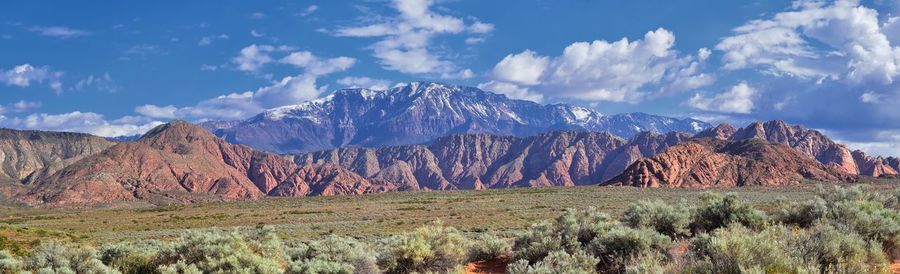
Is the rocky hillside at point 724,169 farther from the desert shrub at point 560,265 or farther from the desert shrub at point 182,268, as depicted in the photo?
the desert shrub at point 182,268

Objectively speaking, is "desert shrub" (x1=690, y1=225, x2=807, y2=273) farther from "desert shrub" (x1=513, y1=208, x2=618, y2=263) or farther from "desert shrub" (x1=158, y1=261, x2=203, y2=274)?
"desert shrub" (x1=158, y1=261, x2=203, y2=274)

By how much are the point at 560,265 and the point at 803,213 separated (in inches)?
387

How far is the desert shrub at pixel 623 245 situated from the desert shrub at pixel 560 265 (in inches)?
21.5

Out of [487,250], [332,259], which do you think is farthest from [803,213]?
[332,259]

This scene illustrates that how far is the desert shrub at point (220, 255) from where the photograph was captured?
14.6 metres

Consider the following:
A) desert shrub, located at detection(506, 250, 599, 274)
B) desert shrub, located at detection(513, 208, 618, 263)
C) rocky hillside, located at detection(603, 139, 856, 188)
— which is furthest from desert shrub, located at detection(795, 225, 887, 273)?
rocky hillside, located at detection(603, 139, 856, 188)

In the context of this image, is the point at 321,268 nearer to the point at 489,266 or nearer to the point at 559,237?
the point at 489,266

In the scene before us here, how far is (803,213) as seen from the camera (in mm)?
17750

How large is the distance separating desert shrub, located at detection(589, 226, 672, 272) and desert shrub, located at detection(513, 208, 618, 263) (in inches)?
21.2

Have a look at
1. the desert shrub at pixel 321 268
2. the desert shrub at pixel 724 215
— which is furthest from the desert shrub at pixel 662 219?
the desert shrub at pixel 321 268

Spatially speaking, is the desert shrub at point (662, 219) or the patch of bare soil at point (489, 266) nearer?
the patch of bare soil at point (489, 266)

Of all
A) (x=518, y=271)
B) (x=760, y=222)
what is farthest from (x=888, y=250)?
(x=518, y=271)

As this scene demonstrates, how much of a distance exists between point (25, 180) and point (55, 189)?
55.2m

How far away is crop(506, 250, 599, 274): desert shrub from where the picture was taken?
11.0m
